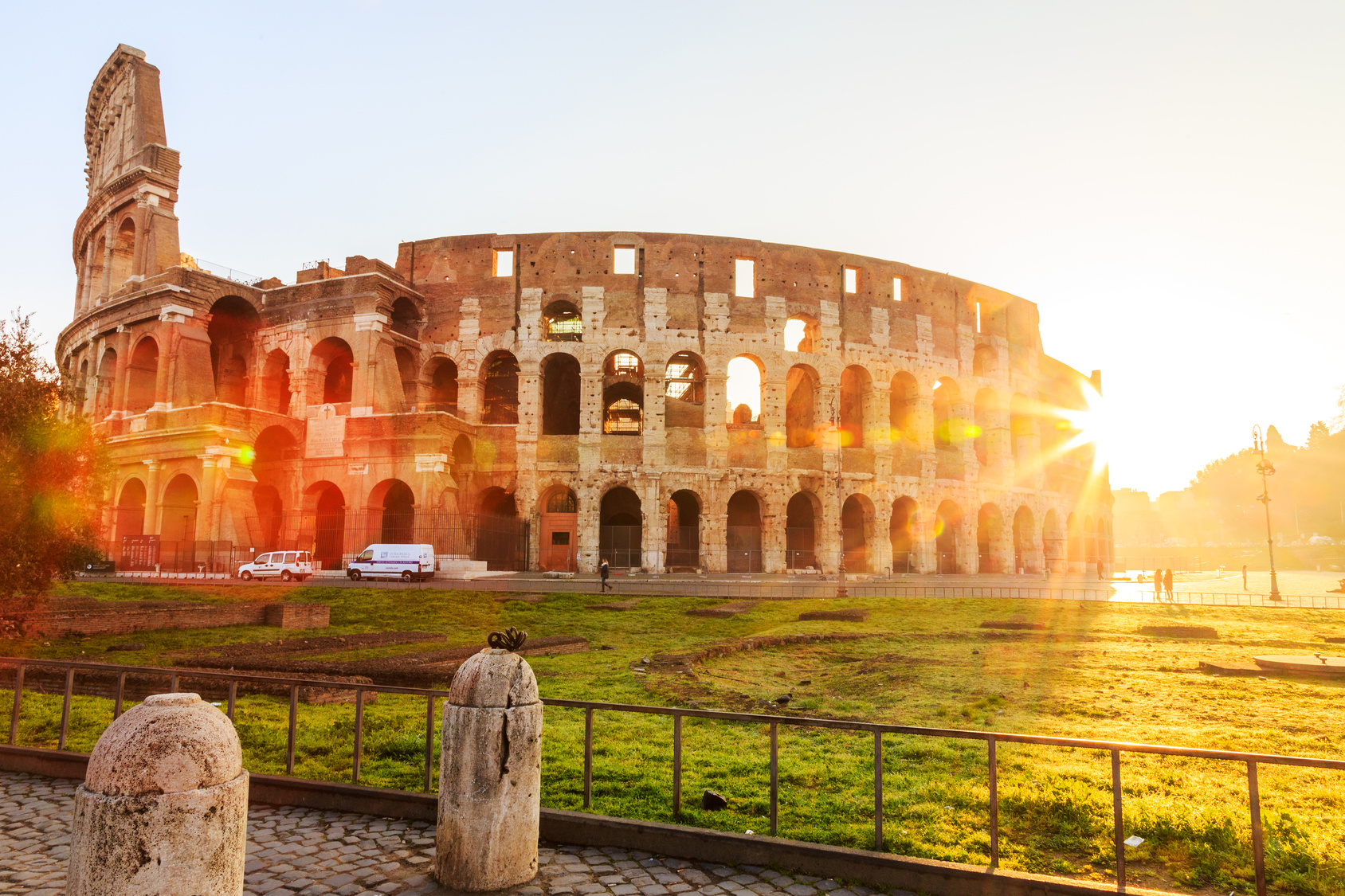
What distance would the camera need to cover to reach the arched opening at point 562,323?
33.3 metres

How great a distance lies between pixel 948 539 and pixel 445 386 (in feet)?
84.8

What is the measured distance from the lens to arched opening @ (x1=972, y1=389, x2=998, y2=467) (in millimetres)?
39094

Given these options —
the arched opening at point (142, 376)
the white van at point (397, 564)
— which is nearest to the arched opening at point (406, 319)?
the arched opening at point (142, 376)

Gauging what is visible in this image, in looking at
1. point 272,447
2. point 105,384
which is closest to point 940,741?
point 272,447

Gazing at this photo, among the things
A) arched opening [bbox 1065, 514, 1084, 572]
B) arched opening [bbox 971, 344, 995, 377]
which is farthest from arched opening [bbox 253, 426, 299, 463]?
arched opening [bbox 1065, 514, 1084, 572]

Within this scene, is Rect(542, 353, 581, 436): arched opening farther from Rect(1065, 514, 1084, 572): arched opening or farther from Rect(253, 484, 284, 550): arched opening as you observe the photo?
Rect(1065, 514, 1084, 572): arched opening

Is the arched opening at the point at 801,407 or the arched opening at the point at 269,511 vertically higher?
the arched opening at the point at 801,407

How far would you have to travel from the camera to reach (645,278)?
32.8 metres

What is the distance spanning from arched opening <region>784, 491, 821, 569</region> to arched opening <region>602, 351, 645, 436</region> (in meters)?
8.45

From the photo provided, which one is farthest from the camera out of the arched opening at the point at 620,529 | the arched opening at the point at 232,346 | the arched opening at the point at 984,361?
the arched opening at the point at 984,361

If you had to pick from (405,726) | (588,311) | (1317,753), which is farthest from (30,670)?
(588,311)

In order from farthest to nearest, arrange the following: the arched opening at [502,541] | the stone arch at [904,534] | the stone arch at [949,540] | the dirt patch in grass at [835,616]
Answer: the stone arch at [949,540], the stone arch at [904,534], the arched opening at [502,541], the dirt patch in grass at [835,616]

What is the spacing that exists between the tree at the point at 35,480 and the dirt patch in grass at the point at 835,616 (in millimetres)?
14656

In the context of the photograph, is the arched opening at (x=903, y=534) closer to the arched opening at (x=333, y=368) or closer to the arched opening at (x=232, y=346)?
the arched opening at (x=333, y=368)
